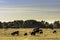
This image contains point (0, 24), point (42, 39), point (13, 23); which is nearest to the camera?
point (42, 39)

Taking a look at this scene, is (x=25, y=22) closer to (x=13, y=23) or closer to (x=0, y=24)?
(x=13, y=23)

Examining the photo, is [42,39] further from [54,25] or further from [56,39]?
[54,25]

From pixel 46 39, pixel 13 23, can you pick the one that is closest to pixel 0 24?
pixel 13 23

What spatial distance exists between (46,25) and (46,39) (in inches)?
1728

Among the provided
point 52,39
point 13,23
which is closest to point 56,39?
point 52,39

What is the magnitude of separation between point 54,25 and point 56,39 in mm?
44670

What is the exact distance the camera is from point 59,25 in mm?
75875

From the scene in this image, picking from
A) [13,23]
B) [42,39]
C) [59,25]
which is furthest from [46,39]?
[13,23]

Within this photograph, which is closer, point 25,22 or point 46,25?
point 46,25

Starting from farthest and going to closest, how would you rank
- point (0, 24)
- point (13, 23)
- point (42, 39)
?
point (13, 23)
point (0, 24)
point (42, 39)

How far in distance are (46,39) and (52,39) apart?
0.84 m

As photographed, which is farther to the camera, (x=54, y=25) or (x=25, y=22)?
(x=25, y=22)

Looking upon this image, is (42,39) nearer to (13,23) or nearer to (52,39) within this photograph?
(52,39)

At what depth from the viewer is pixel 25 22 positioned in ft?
275
